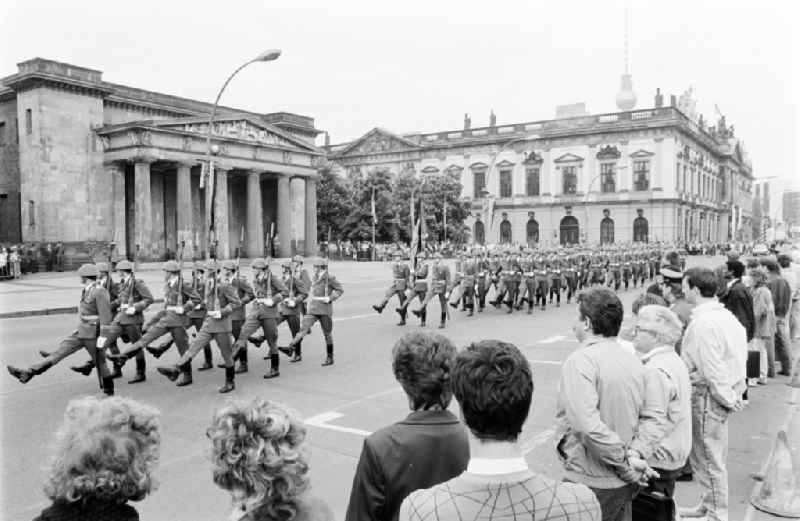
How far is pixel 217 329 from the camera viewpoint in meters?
9.59

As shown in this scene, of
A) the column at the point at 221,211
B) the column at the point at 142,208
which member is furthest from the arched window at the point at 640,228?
the column at the point at 142,208

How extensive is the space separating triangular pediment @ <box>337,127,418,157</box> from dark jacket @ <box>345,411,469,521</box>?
7281 centimetres

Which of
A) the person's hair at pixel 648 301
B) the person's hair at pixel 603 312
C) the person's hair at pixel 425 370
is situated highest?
the person's hair at pixel 603 312

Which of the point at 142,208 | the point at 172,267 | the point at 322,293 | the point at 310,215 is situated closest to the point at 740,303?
the point at 322,293

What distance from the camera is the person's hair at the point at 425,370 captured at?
10.2 feet

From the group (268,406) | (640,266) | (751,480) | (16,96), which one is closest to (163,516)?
(268,406)

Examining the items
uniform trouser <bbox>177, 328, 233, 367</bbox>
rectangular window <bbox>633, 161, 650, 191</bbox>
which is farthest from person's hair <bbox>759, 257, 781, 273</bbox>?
rectangular window <bbox>633, 161, 650, 191</bbox>

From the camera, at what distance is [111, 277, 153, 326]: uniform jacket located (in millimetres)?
10117

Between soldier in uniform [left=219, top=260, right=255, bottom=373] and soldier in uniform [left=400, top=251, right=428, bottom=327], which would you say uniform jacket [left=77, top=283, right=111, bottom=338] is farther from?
soldier in uniform [left=400, top=251, right=428, bottom=327]

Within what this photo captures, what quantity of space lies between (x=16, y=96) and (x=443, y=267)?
32.7m

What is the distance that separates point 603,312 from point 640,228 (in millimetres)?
64166

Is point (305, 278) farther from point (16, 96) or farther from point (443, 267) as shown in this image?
point (16, 96)

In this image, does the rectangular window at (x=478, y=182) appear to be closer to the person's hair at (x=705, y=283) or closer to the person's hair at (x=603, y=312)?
the person's hair at (x=705, y=283)

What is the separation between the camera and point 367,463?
2859 millimetres
